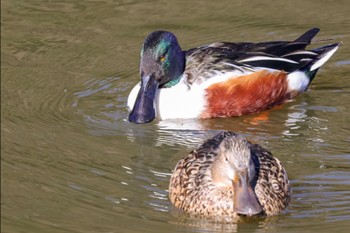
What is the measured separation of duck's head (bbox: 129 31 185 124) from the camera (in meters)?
9.89

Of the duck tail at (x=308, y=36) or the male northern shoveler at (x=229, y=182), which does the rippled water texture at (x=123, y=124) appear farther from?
the duck tail at (x=308, y=36)

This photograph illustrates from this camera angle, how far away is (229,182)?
783cm

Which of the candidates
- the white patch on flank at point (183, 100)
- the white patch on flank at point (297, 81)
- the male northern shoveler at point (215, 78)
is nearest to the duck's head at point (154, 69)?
the male northern shoveler at point (215, 78)

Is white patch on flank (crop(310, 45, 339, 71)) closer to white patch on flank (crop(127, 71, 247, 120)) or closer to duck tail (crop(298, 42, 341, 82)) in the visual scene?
duck tail (crop(298, 42, 341, 82))

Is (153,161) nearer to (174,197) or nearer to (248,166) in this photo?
(174,197)

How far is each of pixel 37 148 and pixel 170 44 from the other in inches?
73.7

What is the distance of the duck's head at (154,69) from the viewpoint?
9.89 meters

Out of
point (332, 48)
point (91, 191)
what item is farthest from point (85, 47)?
point (91, 191)

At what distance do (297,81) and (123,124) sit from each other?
6.43 feet

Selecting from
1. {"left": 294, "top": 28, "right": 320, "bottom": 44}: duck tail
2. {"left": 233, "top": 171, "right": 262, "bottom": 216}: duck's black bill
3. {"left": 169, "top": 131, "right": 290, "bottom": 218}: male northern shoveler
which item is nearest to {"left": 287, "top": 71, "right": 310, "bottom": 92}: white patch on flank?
{"left": 294, "top": 28, "right": 320, "bottom": 44}: duck tail

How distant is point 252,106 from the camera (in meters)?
10.5

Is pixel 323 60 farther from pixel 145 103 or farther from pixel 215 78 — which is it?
pixel 145 103

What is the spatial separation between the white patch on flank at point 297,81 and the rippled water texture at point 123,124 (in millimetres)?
100

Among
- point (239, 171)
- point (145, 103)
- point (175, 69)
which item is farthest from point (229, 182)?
point (175, 69)
